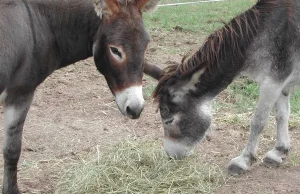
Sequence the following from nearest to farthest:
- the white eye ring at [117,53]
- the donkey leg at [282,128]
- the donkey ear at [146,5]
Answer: the white eye ring at [117,53] < the donkey ear at [146,5] < the donkey leg at [282,128]

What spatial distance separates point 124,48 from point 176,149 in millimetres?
1236

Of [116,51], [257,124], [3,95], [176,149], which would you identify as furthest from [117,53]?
[257,124]

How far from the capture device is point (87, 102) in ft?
20.4

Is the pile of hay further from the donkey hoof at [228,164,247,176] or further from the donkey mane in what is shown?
the donkey mane

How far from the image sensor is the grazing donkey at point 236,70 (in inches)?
173

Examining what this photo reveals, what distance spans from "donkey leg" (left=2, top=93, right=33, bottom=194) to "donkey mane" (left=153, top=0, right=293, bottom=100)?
1.35m

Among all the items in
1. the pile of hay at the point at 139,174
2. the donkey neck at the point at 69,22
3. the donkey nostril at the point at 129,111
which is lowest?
the pile of hay at the point at 139,174

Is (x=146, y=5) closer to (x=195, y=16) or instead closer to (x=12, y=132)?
(x=12, y=132)

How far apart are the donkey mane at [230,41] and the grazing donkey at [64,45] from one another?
0.69m

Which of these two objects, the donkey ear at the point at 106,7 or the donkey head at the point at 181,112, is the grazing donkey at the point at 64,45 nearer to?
the donkey ear at the point at 106,7

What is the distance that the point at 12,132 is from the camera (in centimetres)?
402

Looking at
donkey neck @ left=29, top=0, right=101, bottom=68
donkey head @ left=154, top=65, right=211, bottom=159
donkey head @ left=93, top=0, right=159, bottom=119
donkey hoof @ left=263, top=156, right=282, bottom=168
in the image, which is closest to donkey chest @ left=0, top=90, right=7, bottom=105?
donkey neck @ left=29, top=0, right=101, bottom=68

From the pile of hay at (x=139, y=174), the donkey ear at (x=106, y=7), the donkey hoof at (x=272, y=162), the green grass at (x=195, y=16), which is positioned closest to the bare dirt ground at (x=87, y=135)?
the donkey hoof at (x=272, y=162)

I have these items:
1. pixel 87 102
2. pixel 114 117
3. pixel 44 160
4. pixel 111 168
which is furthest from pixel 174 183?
pixel 87 102
